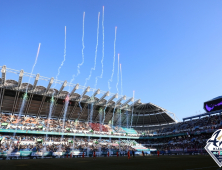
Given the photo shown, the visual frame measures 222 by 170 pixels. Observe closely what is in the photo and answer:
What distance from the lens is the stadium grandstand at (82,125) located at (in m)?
46.5

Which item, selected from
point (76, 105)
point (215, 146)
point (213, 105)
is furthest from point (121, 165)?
point (213, 105)

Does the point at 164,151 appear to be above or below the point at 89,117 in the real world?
below

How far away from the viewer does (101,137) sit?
63844 mm

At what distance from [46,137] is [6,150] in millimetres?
13680

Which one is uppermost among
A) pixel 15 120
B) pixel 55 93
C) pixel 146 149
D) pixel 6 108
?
pixel 55 93

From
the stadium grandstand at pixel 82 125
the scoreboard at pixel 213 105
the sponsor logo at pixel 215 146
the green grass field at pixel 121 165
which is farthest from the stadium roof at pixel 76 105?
the sponsor logo at pixel 215 146

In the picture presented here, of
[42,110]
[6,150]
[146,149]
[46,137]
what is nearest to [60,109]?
[42,110]

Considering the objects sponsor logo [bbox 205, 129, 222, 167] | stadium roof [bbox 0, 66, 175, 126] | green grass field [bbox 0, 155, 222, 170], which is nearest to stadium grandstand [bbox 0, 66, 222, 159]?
stadium roof [bbox 0, 66, 175, 126]

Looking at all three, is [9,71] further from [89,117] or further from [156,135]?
[156,135]

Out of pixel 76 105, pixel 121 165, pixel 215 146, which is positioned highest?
pixel 76 105

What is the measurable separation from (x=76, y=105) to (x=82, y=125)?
376 inches

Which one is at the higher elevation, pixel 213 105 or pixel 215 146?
pixel 213 105

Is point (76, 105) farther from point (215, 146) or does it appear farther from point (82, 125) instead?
point (215, 146)

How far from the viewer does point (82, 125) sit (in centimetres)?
6450
